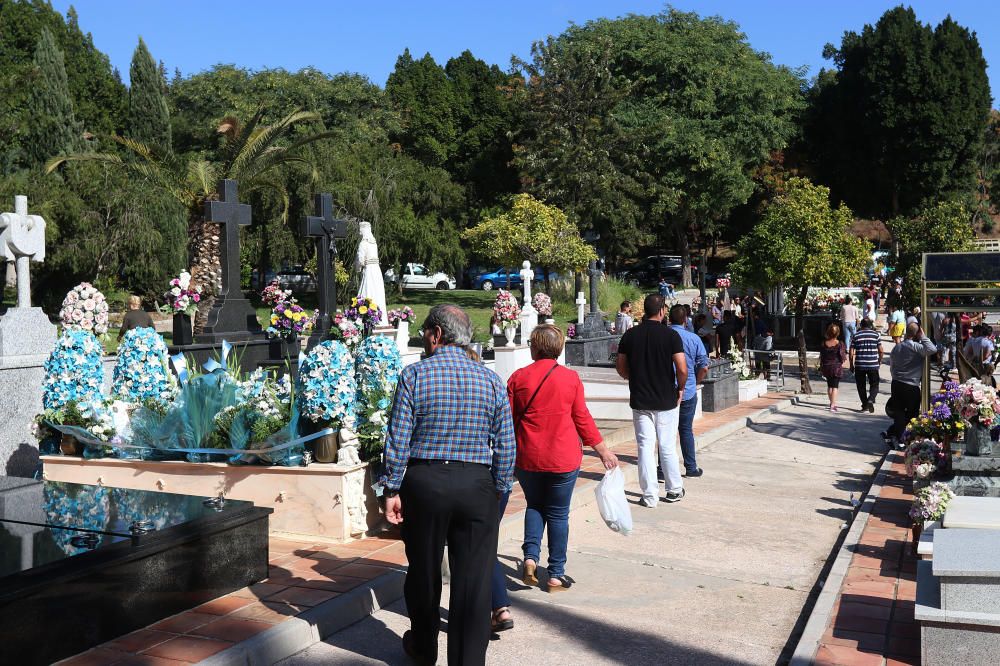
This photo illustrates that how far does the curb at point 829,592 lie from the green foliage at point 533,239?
24667mm

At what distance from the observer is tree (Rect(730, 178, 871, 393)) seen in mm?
19844

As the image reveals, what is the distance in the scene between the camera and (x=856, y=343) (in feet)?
52.7

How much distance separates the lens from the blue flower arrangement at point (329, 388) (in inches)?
255

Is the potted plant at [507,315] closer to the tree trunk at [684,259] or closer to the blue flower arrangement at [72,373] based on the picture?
the blue flower arrangement at [72,373]

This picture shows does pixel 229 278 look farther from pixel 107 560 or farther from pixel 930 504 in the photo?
pixel 930 504

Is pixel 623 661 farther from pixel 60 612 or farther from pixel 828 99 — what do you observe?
pixel 828 99

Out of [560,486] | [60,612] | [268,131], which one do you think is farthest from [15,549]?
[268,131]

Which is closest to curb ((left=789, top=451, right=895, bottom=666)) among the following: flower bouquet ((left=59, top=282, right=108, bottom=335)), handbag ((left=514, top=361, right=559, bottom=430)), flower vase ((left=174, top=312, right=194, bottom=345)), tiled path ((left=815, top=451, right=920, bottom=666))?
tiled path ((left=815, top=451, right=920, bottom=666))

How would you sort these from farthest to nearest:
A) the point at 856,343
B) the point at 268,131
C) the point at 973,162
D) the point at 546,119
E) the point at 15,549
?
the point at 973,162 → the point at 546,119 → the point at 268,131 → the point at 856,343 → the point at 15,549

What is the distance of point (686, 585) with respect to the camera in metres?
6.08

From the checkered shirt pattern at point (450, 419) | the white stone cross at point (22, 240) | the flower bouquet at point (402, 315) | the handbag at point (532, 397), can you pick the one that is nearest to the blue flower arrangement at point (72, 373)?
the white stone cross at point (22, 240)

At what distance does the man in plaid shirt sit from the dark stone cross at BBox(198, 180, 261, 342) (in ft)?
38.7

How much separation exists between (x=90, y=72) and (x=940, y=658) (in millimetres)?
49217

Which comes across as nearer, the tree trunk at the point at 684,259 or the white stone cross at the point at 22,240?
the white stone cross at the point at 22,240
